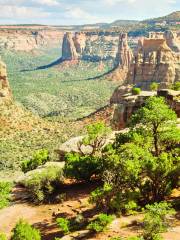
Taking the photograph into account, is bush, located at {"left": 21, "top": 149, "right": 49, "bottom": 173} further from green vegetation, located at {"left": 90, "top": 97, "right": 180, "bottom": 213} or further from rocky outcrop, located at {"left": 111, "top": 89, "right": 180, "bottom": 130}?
green vegetation, located at {"left": 90, "top": 97, "right": 180, "bottom": 213}

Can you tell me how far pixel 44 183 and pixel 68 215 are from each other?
7.38m

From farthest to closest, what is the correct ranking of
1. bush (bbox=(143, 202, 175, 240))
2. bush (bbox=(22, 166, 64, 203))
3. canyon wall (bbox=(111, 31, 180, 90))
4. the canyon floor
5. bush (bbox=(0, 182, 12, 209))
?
canyon wall (bbox=(111, 31, 180, 90)) < bush (bbox=(22, 166, 64, 203)) < bush (bbox=(0, 182, 12, 209)) < the canyon floor < bush (bbox=(143, 202, 175, 240))

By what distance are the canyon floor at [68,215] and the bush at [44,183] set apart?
1.20m

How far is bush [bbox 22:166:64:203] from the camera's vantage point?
168 feet

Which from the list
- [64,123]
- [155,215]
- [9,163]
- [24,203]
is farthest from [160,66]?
[155,215]

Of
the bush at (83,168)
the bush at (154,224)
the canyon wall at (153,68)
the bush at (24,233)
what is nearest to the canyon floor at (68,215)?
the bush at (83,168)

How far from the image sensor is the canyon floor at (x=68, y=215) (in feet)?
124

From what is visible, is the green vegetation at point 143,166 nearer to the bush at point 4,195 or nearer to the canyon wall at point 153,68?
the bush at point 4,195

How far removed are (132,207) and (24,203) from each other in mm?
16184

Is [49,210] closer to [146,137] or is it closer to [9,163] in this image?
[146,137]

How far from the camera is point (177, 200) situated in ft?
139

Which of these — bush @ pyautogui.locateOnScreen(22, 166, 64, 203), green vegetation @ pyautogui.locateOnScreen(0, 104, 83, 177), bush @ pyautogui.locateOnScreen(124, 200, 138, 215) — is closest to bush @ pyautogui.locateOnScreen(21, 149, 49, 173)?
bush @ pyautogui.locateOnScreen(22, 166, 64, 203)

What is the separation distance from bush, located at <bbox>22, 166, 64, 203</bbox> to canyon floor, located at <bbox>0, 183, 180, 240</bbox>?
3.95 ft

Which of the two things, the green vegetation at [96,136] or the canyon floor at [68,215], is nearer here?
the canyon floor at [68,215]
